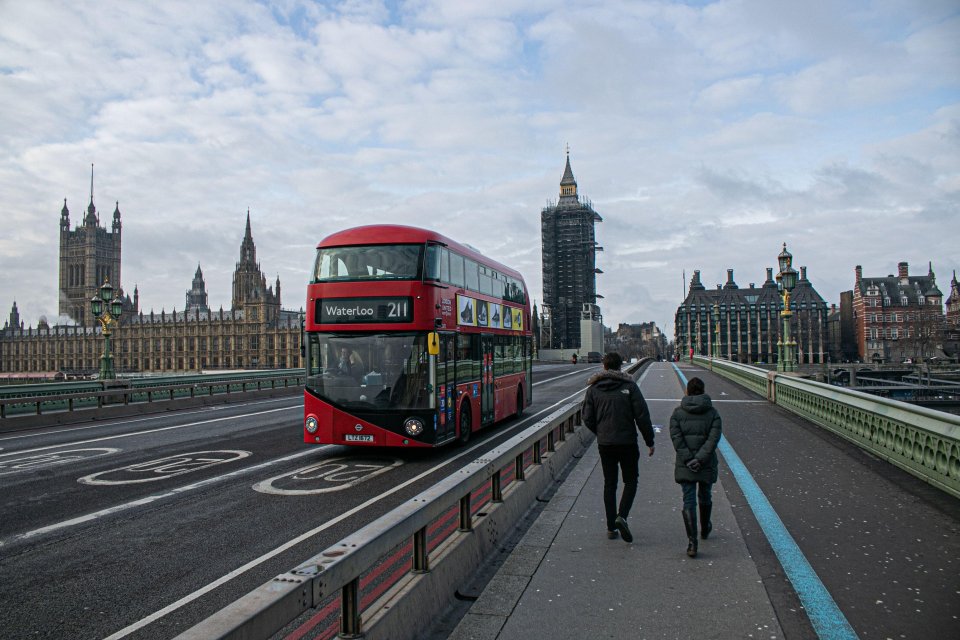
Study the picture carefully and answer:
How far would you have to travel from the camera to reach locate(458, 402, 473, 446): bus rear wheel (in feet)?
43.8

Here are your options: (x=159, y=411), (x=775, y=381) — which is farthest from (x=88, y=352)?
(x=775, y=381)

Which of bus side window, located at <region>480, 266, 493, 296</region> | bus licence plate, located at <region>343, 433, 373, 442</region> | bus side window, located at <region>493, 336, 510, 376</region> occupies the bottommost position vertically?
bus licence plate, located at <region>343, 433, 373, 442</region>

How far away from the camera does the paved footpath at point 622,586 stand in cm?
431

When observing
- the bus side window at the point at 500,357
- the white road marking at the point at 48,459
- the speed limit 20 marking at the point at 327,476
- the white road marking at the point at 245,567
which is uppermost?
the bus side window at the point at 500,357

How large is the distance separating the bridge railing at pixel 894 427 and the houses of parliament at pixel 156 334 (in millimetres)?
130752

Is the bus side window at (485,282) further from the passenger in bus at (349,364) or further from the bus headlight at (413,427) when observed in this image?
the bus headlight at (413,427)

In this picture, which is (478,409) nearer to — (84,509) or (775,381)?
(84,509)

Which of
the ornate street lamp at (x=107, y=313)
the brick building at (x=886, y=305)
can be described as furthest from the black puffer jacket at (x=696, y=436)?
the brick building at (x=886, y=305)

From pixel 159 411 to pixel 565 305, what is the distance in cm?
10671

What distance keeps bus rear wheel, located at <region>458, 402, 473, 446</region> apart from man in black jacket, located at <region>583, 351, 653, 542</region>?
6953 mm

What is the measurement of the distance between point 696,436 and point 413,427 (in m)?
6.30

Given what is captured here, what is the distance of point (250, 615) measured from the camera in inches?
106

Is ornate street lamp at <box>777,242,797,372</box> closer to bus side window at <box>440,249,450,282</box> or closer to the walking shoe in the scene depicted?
bus side window at <box>440,249,450,282</box>

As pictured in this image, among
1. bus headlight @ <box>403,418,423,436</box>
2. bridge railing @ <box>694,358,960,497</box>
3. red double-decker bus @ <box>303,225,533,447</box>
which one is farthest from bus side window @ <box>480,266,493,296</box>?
bridge railing @ <box>694,358,960,497</box>
